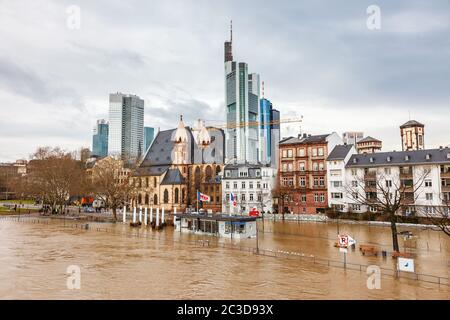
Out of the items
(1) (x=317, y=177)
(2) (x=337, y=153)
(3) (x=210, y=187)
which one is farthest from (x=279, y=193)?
(3) (x=210, y=187)

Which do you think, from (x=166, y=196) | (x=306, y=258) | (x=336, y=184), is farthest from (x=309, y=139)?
(x=306, y=258)

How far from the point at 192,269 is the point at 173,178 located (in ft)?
256

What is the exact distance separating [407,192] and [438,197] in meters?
5.07

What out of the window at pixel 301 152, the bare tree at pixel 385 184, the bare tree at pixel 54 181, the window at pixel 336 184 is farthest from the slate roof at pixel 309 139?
the bare tree at pixel 54 181

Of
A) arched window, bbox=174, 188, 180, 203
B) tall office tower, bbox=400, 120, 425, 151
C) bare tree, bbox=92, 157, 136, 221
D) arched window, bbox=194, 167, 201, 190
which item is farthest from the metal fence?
tall office tower, bbox=400, 120, 425, 151

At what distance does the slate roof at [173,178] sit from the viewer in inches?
4171

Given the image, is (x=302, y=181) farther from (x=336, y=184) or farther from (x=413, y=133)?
(x=413, y=133)

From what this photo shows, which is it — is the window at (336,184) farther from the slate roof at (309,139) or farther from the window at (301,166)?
the slate roof at (309,139)

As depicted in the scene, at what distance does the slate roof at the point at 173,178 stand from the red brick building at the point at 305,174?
103ft
